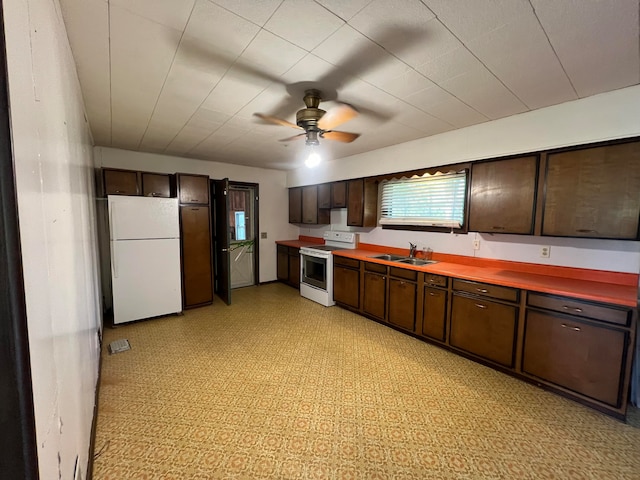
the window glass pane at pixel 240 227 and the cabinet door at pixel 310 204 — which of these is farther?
the window glass pane at pixel 240 227

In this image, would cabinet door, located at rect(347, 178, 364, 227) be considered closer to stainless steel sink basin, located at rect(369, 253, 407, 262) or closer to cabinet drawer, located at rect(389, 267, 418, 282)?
stainless steel sink basin, located at rect(369, 253, 407, 262)

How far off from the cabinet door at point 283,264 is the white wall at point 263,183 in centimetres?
12

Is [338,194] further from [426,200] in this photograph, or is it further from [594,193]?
[594,193]

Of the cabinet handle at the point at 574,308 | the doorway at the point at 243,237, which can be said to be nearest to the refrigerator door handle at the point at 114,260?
the doorway at the point at 243,237

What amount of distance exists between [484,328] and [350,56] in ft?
8.66

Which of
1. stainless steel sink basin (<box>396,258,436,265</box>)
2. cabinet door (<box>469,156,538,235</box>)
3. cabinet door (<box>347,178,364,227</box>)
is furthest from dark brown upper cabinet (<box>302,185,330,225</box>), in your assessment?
cabinet door (<box>469,156,538,235</box>)

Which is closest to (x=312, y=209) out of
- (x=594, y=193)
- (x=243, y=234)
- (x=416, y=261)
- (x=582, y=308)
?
(x=243, y=234)

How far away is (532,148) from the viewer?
2525 mm

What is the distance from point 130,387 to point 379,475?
2141mm

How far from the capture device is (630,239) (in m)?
2.03

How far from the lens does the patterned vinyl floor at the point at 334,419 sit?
5.24 ft

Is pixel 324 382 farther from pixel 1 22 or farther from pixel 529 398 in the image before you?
pixel 1 22

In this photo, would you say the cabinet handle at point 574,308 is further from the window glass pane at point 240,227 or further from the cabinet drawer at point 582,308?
the window glass pane at point 240,227

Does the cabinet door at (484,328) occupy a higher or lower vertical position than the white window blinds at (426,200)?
lower
